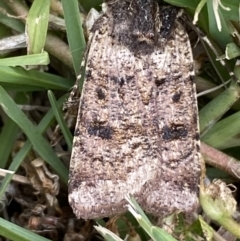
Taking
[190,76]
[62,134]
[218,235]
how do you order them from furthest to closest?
[62,134]
[190,76]
[218,235]

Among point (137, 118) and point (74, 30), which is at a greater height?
point (74, 30)

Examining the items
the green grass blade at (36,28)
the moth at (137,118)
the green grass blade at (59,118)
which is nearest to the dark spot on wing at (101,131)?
the moth at (137,118)

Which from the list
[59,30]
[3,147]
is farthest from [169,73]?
[3,147]

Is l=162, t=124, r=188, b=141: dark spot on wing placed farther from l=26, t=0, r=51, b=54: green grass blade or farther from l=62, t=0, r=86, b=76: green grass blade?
l=26, t=0, r=51, b=54: green grass blade

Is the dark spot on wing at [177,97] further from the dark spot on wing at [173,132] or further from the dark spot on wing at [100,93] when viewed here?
the dark spot on wing at [100,93]

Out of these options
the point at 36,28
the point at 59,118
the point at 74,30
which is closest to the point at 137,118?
the point at 59,118

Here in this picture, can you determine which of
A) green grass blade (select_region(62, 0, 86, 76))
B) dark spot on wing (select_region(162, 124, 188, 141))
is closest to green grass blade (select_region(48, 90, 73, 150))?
green grass blade (select_region(62, 0, 86, 76))

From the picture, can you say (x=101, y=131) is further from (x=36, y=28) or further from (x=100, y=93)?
(x=36, y=28)

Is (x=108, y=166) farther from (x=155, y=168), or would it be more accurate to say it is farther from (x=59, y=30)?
(x=59, y=30)

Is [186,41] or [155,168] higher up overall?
[186,41]
